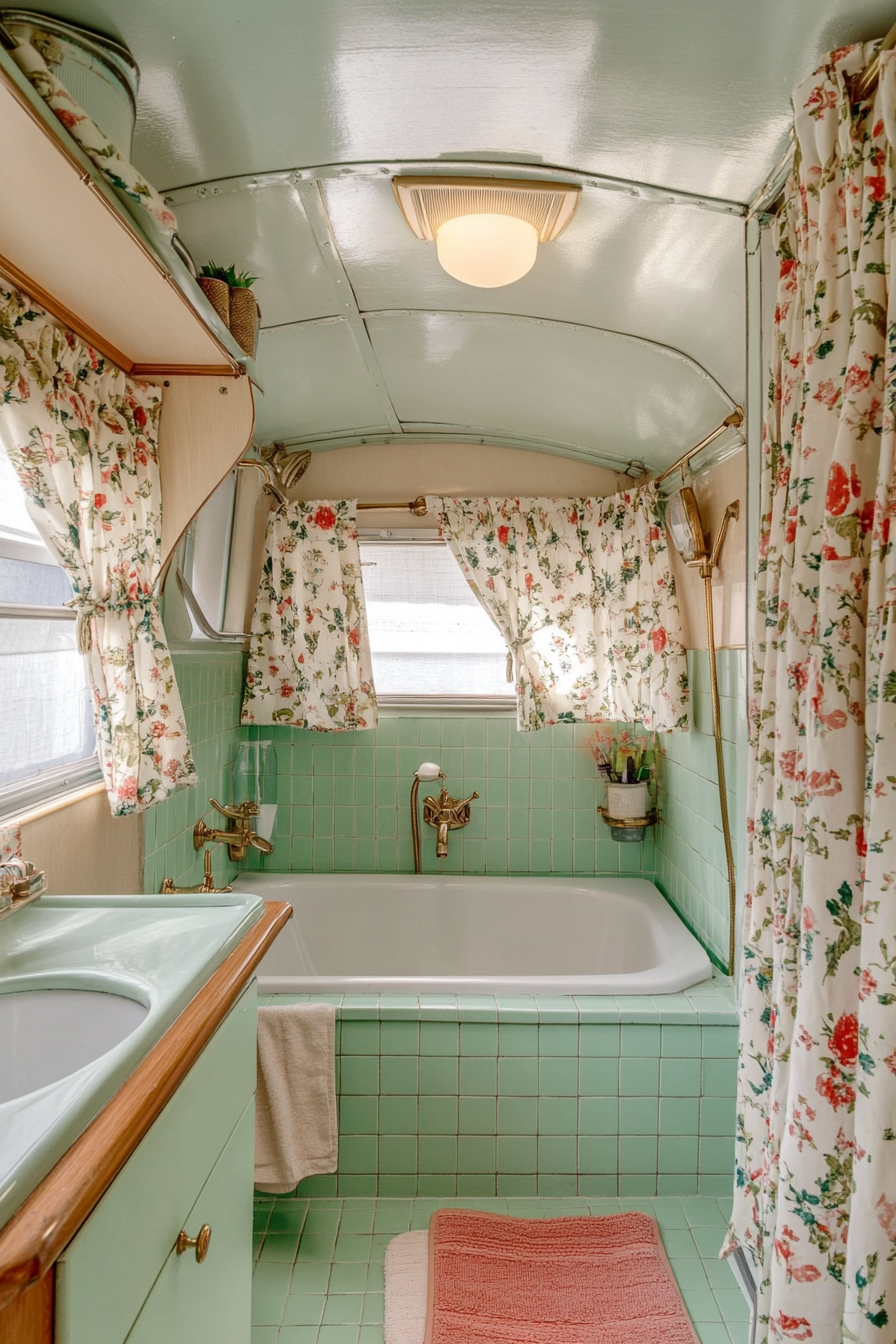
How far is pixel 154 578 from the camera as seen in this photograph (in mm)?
1861

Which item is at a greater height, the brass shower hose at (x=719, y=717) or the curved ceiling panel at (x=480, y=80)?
the curved ceiling panel at (x=480, y=80)

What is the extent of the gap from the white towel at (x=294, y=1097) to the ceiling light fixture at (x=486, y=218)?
1798mm

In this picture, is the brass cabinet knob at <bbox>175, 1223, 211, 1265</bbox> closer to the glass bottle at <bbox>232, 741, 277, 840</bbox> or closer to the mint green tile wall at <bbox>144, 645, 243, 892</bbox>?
the mint green tile wall at <bbox>144, 645, 243, 892</bbox>

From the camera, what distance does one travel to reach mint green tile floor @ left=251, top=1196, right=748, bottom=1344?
176cm

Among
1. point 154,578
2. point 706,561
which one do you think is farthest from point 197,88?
point 706,561

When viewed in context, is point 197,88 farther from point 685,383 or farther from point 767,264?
point 685,383

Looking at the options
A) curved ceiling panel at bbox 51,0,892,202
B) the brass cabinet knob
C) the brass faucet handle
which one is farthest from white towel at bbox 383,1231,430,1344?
curved ceiling panel at bbox 51,0,892,202

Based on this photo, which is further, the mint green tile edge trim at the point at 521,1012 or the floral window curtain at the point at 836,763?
the mint green tile edge trim at the point at 521,1012

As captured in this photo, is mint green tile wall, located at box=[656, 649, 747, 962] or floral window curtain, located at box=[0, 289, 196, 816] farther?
mint green tile wall, located at box=[656, 649, 747, 962]

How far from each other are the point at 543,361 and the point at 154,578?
1.29 m

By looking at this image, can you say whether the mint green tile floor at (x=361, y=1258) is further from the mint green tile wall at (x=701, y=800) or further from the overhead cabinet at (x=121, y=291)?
the overhead cabinet at (x=121, y=291)

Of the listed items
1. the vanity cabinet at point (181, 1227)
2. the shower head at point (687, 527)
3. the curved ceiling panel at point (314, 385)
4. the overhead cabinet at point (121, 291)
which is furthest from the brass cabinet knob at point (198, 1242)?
the shower head at point (687, 527)

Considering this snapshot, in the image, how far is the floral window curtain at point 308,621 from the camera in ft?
10.6

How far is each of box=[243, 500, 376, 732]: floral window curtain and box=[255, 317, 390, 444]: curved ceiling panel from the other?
1.08 feet
